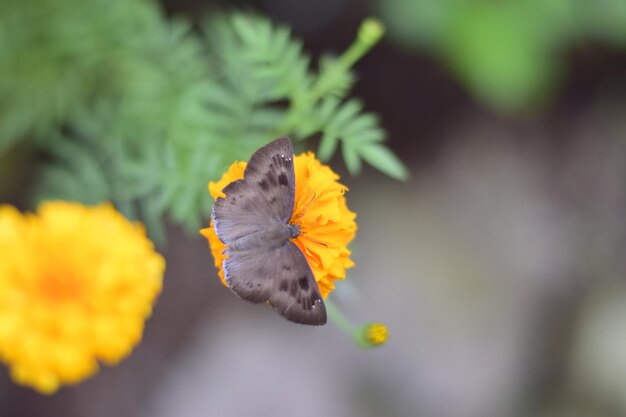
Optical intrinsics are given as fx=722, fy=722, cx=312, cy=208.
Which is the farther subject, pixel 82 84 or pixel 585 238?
pixel 585 238

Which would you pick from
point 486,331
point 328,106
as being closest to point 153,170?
point 328,106

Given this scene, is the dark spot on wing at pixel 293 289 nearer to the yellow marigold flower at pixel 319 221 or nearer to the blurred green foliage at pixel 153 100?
the yellow marigold flower at pixel 319 221

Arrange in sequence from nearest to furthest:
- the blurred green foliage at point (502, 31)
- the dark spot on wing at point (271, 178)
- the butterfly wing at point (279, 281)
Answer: the butterfly wing at point (279, 281) → the dark spot on wing at point (271, 178) → the blurred green foliage at point (502, 31)

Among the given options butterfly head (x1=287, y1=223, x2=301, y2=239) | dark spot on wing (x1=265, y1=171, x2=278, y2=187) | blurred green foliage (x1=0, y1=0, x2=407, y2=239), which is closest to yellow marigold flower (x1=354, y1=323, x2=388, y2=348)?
butterfly head (x1=287, y1=223, x2=301, y2=239)

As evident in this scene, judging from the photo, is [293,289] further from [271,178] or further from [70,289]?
[70,289]

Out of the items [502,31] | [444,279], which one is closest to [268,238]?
[502,31]

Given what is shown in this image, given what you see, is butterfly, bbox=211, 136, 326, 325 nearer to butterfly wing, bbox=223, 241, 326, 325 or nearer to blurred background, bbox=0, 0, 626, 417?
butterfly wing, bbox=223, 241, 326, 325

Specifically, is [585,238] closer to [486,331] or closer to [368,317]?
[486,331]

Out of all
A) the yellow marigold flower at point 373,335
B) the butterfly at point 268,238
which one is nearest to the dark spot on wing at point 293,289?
the butterfly at point 268,238
